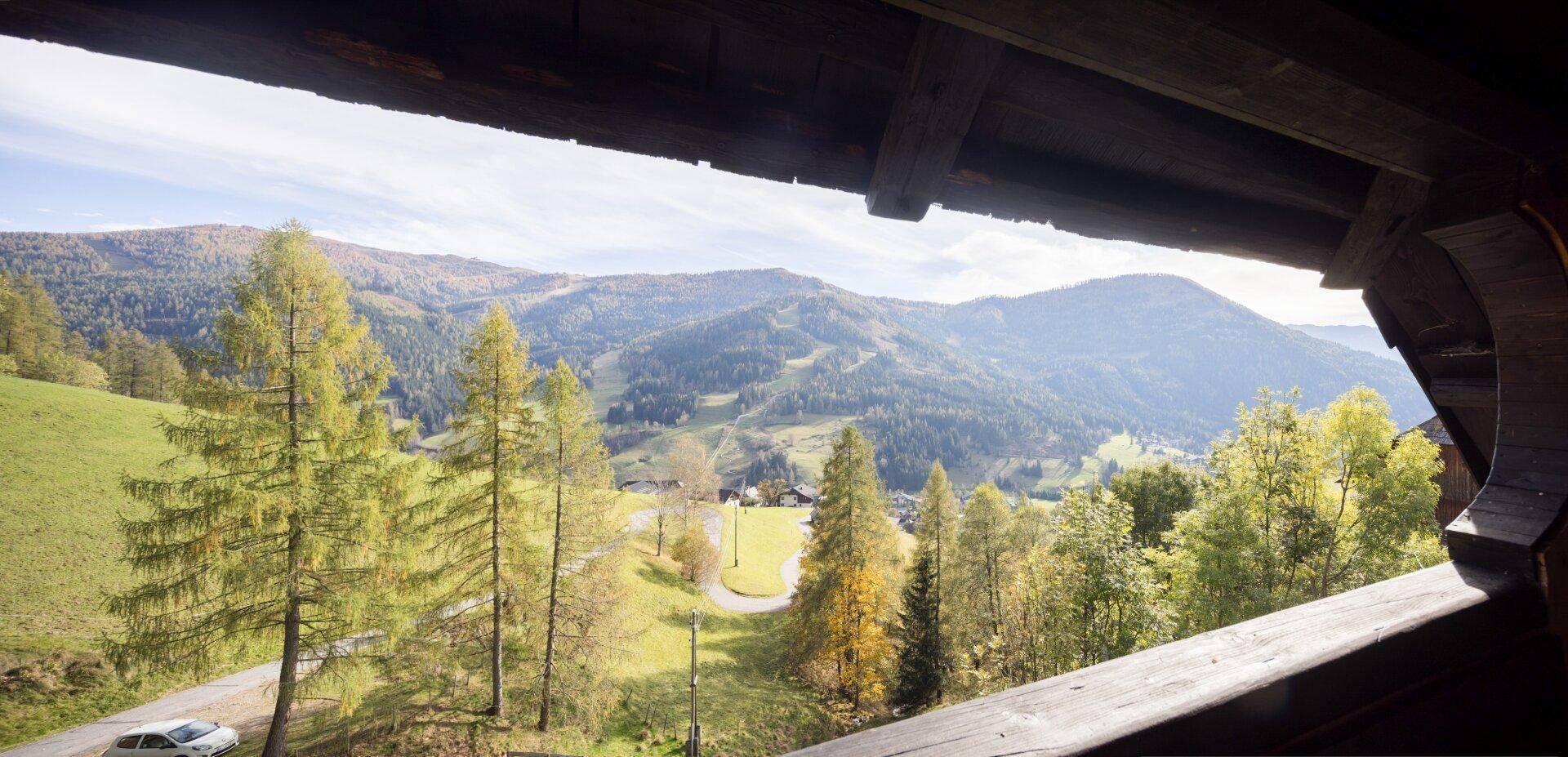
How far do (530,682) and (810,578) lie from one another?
12219mm

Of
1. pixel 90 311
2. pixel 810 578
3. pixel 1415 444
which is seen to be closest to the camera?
pixel 1415 444

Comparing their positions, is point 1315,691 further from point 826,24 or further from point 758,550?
point 758,550

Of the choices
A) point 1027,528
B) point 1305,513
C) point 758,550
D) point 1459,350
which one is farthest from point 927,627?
point 758,550

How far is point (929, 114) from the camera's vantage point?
1.94 metres

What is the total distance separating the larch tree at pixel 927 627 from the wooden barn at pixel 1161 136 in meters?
22.4

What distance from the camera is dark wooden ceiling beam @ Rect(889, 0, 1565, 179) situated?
1.37 m

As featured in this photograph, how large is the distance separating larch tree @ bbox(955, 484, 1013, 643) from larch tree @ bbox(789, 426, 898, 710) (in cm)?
508

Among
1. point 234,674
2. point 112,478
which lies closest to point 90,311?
point 112,478

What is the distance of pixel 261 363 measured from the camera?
11.4m

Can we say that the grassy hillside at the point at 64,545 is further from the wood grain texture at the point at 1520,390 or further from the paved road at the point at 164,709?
the wood grain texture at the point at 1520,390

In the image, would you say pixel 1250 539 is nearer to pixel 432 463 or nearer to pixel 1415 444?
pixel 1415 444

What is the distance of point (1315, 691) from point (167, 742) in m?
20.8

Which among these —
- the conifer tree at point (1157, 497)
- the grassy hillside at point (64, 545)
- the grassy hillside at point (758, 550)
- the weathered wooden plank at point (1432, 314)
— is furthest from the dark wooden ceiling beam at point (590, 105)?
the grassy hillside at point (758, 550)

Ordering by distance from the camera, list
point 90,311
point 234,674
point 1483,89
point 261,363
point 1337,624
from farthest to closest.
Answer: point 90,311
point 234,674
point 261,363
point 1483,89
point 1337,624
